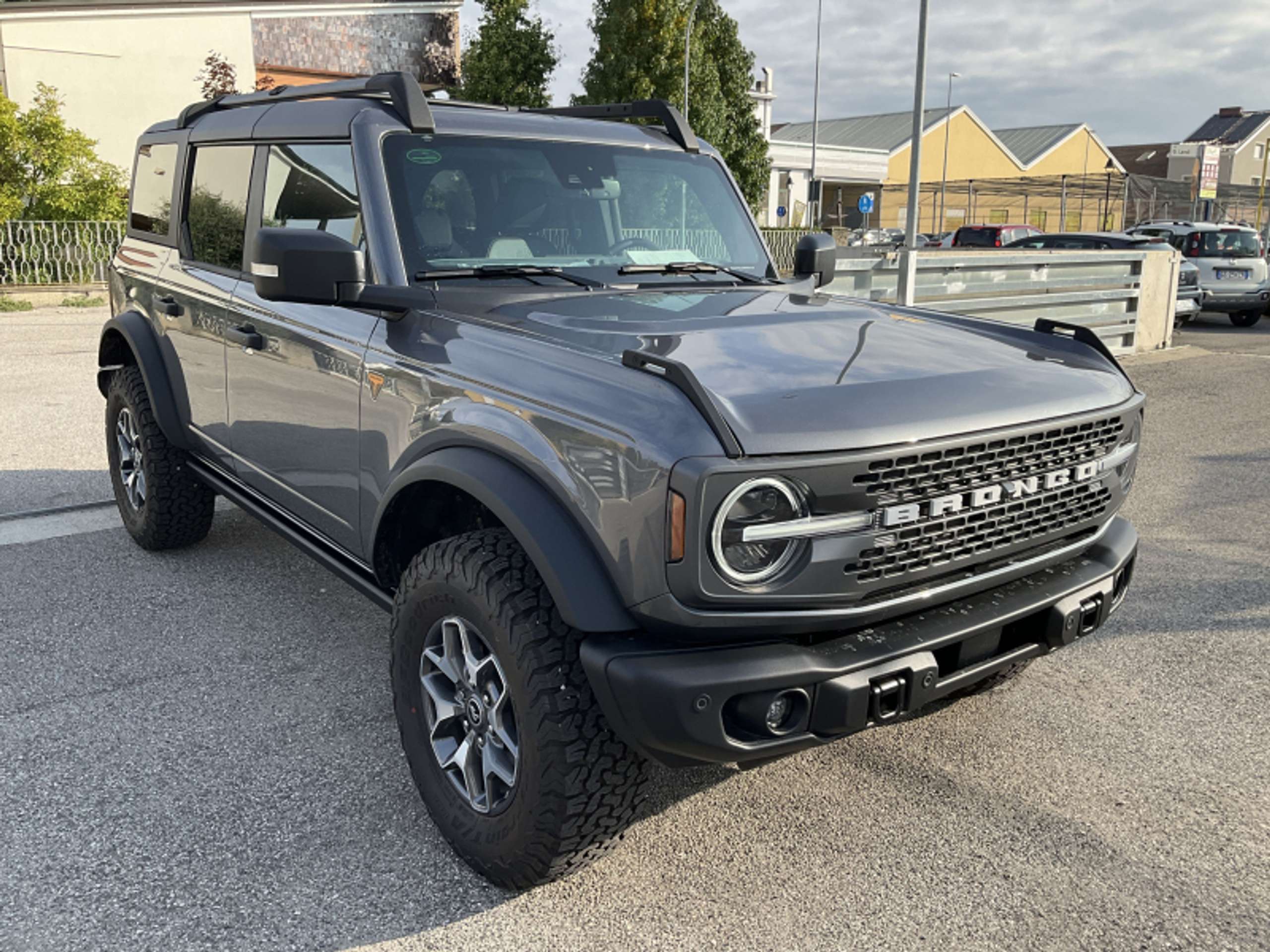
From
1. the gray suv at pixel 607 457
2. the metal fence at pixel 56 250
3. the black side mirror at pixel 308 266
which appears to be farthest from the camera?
the metal fence at pixel 56 250

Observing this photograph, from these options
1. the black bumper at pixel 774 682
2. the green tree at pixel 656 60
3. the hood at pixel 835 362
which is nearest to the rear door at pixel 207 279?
the hood at pixel 835 362

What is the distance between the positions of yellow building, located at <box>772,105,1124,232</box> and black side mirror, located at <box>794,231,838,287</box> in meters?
43.8

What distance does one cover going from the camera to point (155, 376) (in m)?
4.90

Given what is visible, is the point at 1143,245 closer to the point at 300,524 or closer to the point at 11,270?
the point at 300,524

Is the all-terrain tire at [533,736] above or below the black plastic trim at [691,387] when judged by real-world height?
below

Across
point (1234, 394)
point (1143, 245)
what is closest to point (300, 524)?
point (1234, 394)

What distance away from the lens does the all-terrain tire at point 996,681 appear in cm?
284

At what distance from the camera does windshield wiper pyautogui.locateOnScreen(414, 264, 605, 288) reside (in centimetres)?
339

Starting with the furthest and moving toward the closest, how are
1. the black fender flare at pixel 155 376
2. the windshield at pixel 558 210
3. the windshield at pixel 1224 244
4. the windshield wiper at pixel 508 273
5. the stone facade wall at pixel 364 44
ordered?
1. the stone facade wall at pixel 364 44
2. the windshield at pixel 1224 244
3. the black fender flare at pixel 155 376
4. the windshield at pixel 558 210
5. the windshield wiper at pixel 508 273

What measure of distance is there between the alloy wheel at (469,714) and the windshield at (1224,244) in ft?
60.8

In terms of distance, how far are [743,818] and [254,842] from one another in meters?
→ 1.36

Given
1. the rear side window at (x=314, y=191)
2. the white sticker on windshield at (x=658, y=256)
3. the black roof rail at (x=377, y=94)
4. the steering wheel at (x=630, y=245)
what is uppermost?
the black roof rail at (x=377, y=94)

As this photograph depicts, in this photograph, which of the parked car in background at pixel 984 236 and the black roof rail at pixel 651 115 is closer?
the black roof rail at pixel 651 115

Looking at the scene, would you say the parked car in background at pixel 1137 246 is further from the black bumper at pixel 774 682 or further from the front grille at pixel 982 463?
the black bumper at pixel 774 682
